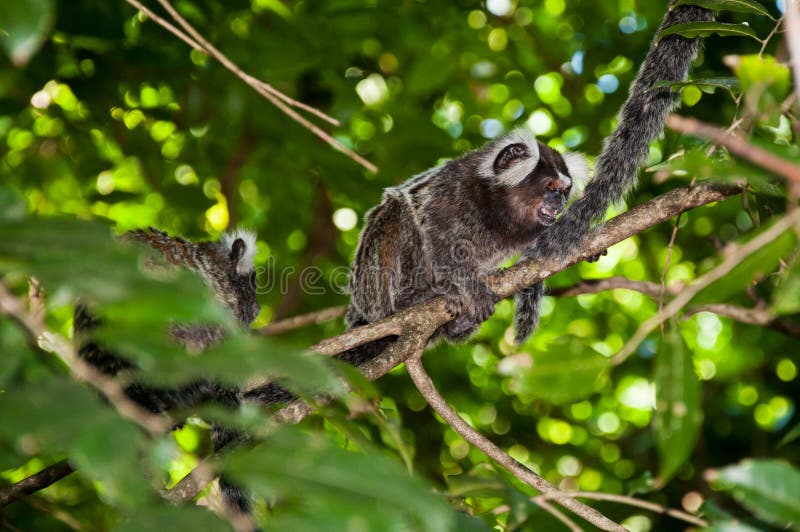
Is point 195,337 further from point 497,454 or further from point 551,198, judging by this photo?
point 551,198

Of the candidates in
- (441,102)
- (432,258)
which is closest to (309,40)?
(432,258)

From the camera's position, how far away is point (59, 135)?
17.2 feet

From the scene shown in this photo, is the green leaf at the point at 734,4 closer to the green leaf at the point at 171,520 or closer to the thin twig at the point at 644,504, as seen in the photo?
the thin twig at the point at 644,504

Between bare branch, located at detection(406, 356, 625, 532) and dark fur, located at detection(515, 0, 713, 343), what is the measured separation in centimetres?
72

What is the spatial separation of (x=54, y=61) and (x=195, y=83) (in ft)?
2.60

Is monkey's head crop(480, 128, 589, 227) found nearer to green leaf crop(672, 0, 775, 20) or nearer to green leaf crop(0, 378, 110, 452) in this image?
green leaf crop(672, 0, 775, 20)

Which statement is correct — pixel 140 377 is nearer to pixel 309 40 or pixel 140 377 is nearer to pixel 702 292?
pixel 702 292

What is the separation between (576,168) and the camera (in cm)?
432

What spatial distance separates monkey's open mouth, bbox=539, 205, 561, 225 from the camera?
13.0 ft

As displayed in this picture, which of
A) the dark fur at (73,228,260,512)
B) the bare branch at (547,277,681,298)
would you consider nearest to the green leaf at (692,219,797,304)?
the dark fur at (73,228,260,512)

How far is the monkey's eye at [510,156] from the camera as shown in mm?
4094

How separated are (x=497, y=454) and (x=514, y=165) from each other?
1.85 m

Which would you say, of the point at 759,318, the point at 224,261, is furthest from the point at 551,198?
the point at 224,261

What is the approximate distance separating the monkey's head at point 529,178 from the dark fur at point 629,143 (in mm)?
789
